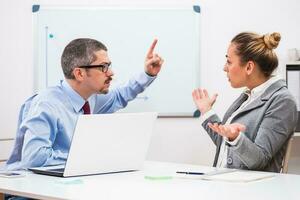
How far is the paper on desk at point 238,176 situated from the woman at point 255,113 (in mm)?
95

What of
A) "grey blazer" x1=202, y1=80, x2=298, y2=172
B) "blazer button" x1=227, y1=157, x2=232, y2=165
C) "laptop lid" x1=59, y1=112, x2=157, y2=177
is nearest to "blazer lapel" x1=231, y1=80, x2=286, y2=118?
"grey blazer" x1=202, y1=80, x2=298, y2=172

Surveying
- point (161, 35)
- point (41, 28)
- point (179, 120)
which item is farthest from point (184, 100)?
point (41, 28)

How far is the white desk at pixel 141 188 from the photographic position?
5.16 feet

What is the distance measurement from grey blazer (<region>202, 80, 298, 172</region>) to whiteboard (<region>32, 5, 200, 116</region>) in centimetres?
139

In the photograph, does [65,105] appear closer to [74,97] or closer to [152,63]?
[74,97]

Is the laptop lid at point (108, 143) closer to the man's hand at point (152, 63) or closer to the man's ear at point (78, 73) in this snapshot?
the man's ear at point (78, 73)

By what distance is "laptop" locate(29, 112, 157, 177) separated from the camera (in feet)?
6.26

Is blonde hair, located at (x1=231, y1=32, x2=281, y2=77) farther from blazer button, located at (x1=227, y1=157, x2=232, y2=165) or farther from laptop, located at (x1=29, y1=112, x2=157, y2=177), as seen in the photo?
laptop, located at (x1=29, y1=112, x2=157, y2=177)

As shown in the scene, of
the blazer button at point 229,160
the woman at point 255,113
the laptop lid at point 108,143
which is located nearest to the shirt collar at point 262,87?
the woman at point 255,113

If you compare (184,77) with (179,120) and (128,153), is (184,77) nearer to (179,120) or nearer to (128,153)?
(179,120)

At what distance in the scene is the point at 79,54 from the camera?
2.56 meters

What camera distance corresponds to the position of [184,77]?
371cm

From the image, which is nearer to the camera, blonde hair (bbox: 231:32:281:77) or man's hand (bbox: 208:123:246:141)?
man's hand (bbox: 208:123:246:141)

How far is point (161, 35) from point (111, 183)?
2042 millimetres
